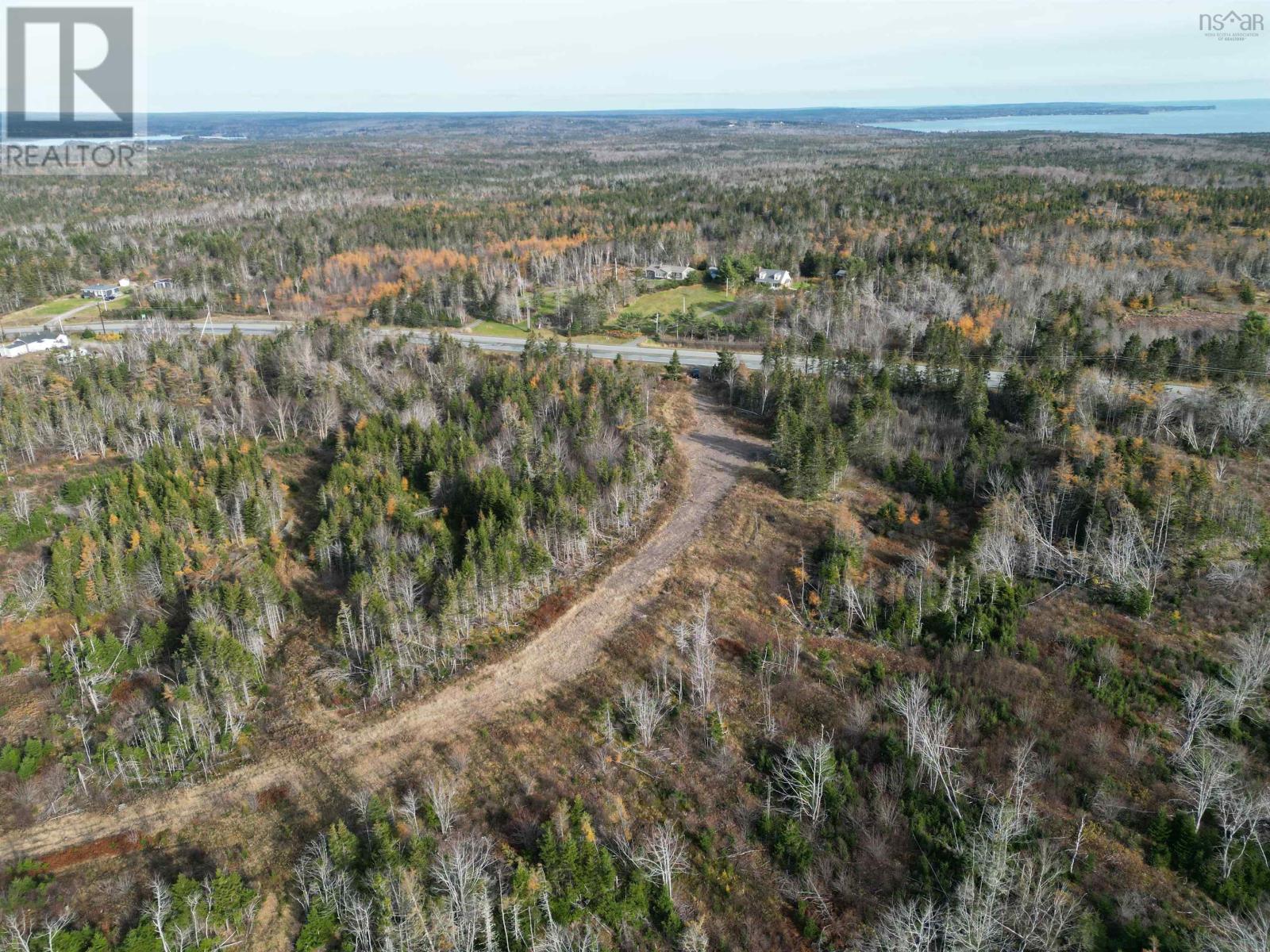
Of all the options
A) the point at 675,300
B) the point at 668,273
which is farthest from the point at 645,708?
the point at 668,273

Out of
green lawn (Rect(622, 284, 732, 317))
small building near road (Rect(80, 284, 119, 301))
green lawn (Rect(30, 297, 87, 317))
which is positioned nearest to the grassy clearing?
green lawn (Rect(30, 297, 87, 317))

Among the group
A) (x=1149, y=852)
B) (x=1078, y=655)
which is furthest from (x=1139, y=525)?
(x=1149, y=852)

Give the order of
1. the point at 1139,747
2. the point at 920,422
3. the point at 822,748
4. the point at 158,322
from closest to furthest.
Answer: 1. the point at 822,748
2. the point at 1139,747
3. the point at 920,422
4. the point at 158,322

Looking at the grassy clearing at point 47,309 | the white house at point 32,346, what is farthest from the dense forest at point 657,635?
the grassy clearing at point 47,309

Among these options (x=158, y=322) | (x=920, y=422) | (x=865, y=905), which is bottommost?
(x=865, y=905)

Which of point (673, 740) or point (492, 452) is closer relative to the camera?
point (673, 740)

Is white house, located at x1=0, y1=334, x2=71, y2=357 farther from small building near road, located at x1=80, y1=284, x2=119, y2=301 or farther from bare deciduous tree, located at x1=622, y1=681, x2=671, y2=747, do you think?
bare deciduous tree, located at x1=622, y1=681, x2=671, y2=747

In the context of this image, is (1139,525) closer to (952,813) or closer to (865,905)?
(952,813)
